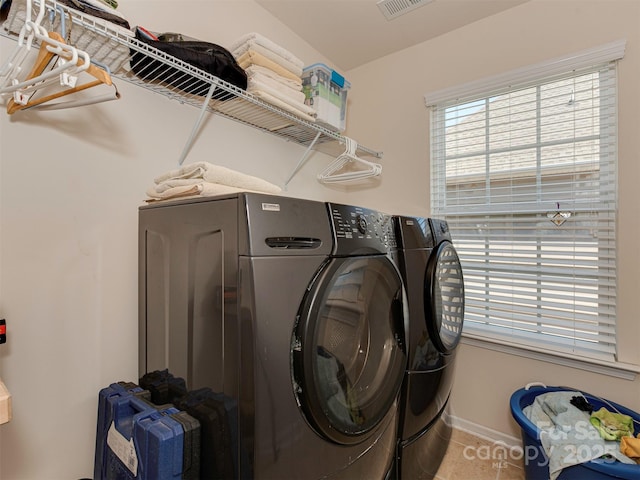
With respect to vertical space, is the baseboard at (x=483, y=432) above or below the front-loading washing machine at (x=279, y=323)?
below

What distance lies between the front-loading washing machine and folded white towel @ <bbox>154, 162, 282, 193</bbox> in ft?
0.35

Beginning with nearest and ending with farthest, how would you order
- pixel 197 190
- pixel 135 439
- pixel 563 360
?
pixel 135 439
pixel 197 190
pixel 563 360

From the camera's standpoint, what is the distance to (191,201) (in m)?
0.95

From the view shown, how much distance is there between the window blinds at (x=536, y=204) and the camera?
1.64 meters

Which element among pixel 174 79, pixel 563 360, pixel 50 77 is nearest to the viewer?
pixel 50 77

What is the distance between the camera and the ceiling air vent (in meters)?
1.81

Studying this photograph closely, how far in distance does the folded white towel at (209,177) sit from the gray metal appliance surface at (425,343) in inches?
26.8

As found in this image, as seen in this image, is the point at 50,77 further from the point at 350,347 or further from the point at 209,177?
the point at 350,347

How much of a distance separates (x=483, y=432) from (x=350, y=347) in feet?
5.08

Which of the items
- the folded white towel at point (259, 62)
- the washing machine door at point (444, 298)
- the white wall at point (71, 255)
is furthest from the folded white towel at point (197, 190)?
the washing machine door at point (444, 298)

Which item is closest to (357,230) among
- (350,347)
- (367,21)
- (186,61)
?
(350,347)

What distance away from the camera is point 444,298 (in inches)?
63.9

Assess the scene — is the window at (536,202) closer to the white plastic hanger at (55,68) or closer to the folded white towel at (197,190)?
the folded white towel at (197,190)

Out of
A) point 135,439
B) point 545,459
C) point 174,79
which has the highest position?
point 174,79
